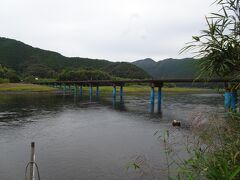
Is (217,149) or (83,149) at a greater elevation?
(217,149)

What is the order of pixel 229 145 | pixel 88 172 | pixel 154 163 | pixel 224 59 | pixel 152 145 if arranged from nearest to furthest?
1. pixel 229 145
2. pixel 224 59
3. pixel 88 172
4. pixel 154 163
5. pixel 152 145

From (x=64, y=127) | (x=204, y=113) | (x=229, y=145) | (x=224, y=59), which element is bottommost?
(x=64, y=127)

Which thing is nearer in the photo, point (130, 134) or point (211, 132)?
point (211, 132)

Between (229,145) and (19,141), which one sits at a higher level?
(229,145)

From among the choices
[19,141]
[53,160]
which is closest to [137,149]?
[53,160]

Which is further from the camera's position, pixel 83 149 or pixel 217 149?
pixel 83 149

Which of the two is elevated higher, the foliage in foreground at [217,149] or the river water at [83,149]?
the foliage in foreground at [217,149]

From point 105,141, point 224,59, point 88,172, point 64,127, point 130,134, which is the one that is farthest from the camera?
point 64,127

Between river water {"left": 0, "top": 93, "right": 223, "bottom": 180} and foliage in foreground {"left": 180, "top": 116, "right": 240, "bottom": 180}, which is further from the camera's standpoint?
river water {"left": 0, "top": 93, "right": 223, "bottom": 180}

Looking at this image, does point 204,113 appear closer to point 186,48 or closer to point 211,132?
point 211,132

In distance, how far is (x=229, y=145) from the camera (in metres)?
7.21

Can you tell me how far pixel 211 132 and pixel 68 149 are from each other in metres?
15.3

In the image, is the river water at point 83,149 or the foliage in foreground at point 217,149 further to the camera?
the river water at point 83,149

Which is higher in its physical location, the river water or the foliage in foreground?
the foliage in foreground
